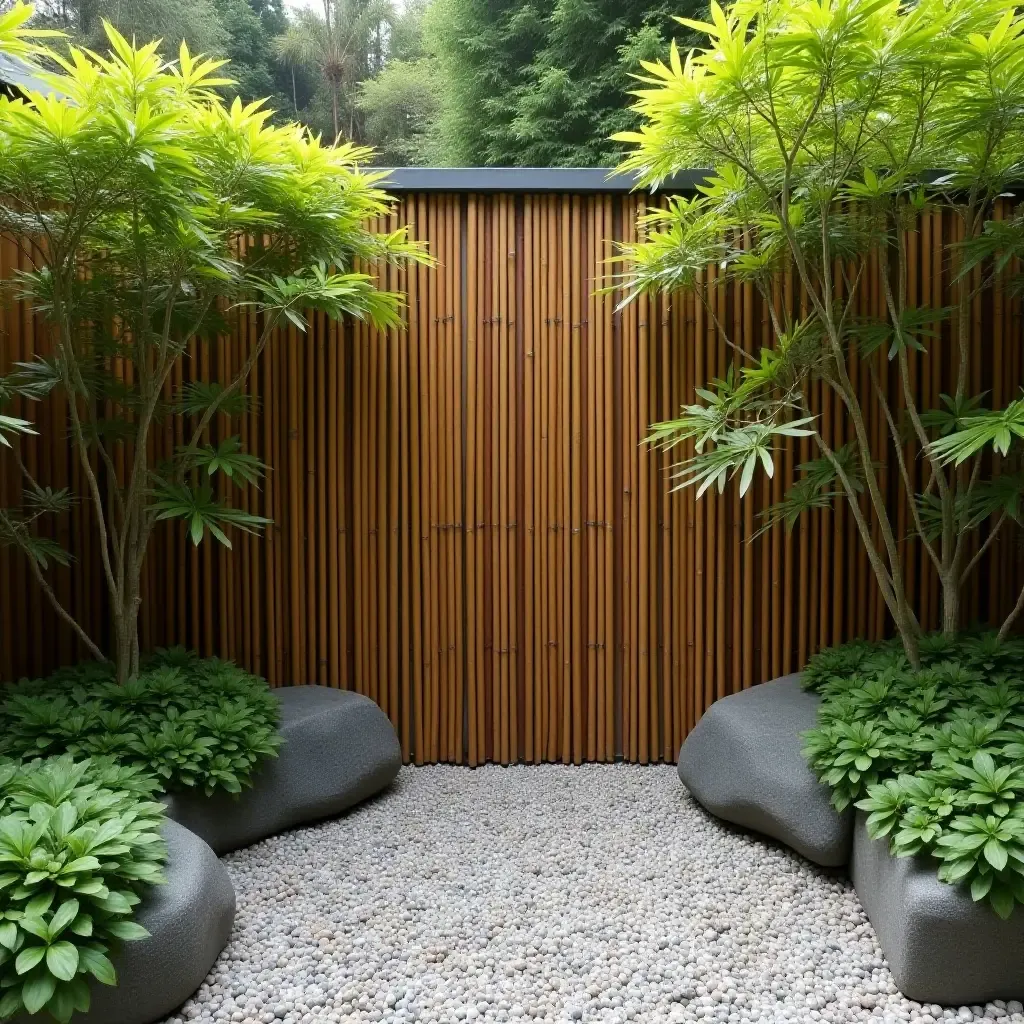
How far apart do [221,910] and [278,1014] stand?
12.7 inches

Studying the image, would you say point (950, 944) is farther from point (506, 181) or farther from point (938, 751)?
point (506, 181)

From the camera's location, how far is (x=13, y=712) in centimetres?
266

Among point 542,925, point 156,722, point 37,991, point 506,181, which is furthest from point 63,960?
point 506,181

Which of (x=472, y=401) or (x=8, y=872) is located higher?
(x=472, y=401)

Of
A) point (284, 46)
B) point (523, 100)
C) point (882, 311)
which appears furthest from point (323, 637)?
point (284, 46)

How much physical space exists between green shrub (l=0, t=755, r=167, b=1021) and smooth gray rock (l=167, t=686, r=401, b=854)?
0.54 meters

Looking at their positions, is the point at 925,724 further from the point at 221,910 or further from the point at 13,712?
the point at 13,712

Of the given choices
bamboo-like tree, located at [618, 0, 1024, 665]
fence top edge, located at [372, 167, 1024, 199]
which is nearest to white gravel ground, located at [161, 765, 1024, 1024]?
bamboo-like tree, located at [618, 0, 1024, 665]

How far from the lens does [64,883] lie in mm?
1804

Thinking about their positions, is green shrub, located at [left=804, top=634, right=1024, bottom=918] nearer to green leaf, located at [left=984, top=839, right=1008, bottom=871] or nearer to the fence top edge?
green leaf, located at [left=984, top=839, right=1008, bottom=871]

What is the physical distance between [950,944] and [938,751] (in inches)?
20.9

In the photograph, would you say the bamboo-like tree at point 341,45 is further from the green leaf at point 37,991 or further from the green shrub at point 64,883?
the green leaf at point 37,991

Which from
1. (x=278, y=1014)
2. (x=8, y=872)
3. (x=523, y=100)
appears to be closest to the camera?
(x=8, y=872)

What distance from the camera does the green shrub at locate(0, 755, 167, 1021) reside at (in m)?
1.71
